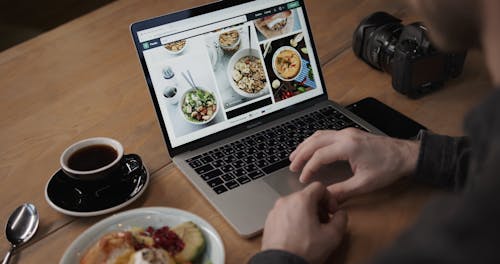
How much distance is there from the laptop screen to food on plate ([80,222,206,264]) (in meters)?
0.26

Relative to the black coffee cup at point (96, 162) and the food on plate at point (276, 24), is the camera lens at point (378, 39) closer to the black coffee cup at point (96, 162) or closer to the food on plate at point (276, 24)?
the food on plate at point (276, 24)

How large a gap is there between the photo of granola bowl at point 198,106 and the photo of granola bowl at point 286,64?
16 cm

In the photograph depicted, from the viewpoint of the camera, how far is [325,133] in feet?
3.39

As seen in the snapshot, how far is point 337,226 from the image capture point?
88 cm

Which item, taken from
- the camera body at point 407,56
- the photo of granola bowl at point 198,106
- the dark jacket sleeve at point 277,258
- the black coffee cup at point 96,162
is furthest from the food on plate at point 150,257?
the camera body at point 407,56

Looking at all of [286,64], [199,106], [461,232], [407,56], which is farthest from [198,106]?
[461,232]

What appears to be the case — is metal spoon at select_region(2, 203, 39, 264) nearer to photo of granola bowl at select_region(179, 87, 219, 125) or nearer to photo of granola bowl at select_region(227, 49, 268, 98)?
photo of granola bowl at select_region(179, 87, 219, 125)

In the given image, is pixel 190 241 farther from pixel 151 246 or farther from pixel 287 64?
pixel 287 64

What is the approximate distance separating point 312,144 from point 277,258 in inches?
10.9

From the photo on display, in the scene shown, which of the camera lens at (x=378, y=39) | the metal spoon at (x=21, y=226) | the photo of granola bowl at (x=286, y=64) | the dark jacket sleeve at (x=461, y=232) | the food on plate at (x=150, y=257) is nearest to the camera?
the dark jacket sleeve at (x=461, y=232)

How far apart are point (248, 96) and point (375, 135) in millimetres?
276

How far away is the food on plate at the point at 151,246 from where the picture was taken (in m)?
0.82

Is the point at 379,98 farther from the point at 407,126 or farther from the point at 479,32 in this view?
the point at 479,32

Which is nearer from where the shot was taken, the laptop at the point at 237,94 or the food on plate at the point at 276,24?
the laptop at the point at 237,94
